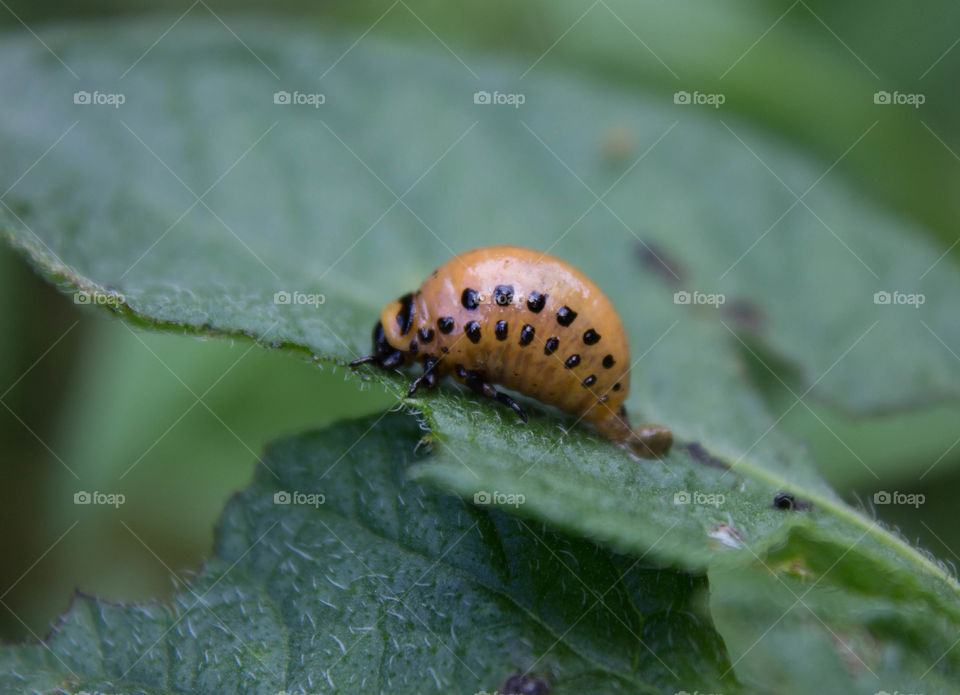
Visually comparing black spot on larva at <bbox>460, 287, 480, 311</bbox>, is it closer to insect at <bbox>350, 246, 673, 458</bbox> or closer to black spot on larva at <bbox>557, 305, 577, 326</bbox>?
insect at <bbox>350, 246, 673, 458</bbox>

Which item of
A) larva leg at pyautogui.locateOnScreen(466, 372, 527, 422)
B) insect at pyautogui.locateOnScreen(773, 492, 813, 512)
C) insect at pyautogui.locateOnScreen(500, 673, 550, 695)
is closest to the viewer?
insect at pyautogui.locateOnScreen(500, 673, 550, 695)

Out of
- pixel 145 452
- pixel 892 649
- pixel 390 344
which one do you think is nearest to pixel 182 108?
pixel 145 452

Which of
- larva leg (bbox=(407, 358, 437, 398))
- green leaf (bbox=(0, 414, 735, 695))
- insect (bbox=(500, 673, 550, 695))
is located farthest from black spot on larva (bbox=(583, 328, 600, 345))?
insect (bbox=(500, 673, 550, 695))

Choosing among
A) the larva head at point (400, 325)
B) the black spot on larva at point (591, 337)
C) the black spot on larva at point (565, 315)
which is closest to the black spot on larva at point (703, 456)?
the black spot on larva at point (591, 337)

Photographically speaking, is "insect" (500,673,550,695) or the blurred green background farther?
the blurred green background

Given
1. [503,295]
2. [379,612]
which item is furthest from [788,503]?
[379,612]

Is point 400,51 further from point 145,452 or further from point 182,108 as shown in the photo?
point 145,452

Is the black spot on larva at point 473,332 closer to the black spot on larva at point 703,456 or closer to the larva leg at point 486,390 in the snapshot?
the larva leg at point 486,390
